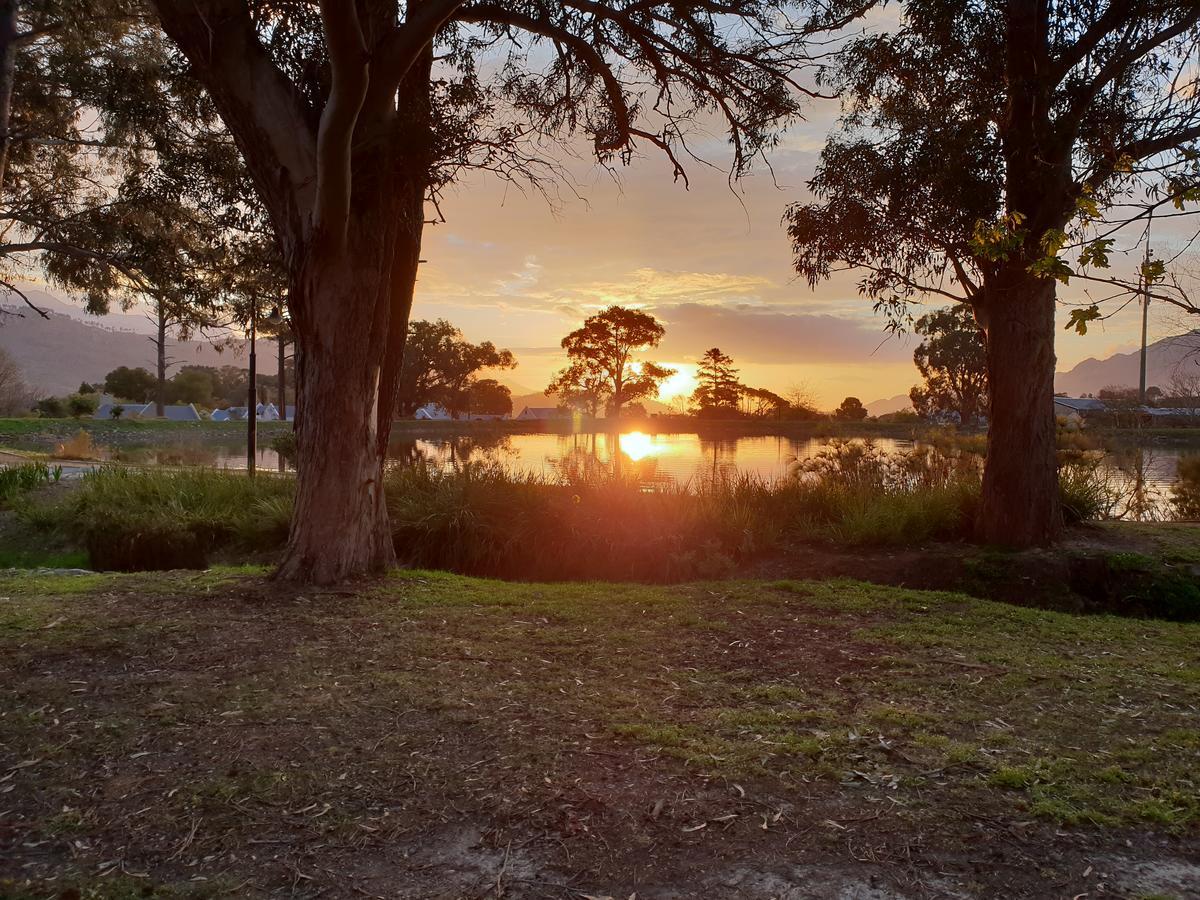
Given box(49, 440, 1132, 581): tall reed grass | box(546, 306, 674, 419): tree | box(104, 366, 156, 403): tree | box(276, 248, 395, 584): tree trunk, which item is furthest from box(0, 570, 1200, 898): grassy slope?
box(104, 366, 156, 403): tree

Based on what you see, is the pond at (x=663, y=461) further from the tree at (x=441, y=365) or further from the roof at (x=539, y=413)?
the roof at (x=539, y=413)

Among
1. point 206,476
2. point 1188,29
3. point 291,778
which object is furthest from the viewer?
point 206,476

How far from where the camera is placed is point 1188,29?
687cm

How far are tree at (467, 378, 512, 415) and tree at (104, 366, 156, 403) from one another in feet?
71.6

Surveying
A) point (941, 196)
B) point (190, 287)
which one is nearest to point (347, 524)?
point (941, 196)

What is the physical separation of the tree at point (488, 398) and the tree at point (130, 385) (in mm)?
21820

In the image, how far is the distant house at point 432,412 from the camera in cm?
5334

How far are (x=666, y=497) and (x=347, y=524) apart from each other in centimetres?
393

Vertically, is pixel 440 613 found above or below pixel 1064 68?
below

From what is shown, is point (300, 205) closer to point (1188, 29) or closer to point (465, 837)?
point (465, 837)

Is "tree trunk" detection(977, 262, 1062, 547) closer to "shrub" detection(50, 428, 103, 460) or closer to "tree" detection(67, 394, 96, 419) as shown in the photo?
"shrub" detection(50, 428, 103, 460)

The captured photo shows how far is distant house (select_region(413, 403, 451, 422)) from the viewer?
5334cm

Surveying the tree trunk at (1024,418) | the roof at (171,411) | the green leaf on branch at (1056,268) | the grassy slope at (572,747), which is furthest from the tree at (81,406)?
the green leaf on branch at (1056,268)

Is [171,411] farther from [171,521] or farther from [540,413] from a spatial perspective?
[171,521]
